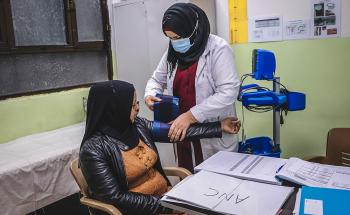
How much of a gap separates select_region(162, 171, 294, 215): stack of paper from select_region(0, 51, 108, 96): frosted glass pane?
6.49 ft

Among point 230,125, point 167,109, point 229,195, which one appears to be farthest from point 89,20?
point 229,195

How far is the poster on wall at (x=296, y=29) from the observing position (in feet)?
8.66

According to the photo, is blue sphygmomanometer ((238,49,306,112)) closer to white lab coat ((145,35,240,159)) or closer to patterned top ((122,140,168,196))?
white lab coat ((145,35,240,159))

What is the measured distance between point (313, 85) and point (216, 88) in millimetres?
1259

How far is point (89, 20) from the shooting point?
3.13 m

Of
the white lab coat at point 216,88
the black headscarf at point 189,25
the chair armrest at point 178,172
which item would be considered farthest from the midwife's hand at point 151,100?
the chair armrest at point 178,172

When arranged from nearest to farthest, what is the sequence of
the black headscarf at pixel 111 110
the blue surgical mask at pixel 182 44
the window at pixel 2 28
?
the black headscarf at pixel 111 110 < the blue surgical mask at pixel 182 44 < the window at pixel 2 28

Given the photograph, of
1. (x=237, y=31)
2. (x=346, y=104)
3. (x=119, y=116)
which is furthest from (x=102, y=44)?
(x=346, y=104)

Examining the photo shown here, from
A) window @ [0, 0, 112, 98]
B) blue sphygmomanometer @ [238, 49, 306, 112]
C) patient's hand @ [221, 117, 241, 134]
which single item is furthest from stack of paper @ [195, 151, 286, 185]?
window @ [0, 0, 112, 98]

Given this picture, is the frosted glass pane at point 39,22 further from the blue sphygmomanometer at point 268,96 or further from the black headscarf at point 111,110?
the blue sphygmomanometer at point 268,96

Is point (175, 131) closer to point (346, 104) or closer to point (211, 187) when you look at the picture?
point (211, 187)

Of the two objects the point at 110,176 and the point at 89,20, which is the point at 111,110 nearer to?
the point at 110,176

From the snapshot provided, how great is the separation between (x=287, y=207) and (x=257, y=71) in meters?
1.03

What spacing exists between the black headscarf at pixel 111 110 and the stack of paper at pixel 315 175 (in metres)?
0.70
